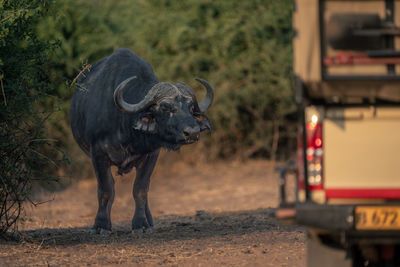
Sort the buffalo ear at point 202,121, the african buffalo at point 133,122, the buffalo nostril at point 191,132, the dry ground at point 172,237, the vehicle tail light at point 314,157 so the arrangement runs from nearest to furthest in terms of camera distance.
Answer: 1. the vehicle tail light at point 314,157
2. the dry ground at point 172,237
3. the buffalo nostril at point 191,132
4. the african buffalo at point 133,122
5. the buffalo ear at point 202,121

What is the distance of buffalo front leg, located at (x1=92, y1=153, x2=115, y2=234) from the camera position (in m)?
9.16

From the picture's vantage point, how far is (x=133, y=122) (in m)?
9.11

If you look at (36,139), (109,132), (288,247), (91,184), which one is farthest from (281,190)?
(91,184)

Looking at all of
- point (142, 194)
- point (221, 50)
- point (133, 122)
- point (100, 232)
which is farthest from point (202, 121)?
point (221, 50)

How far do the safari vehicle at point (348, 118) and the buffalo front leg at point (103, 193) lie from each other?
4.33m

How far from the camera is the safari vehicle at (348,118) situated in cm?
506

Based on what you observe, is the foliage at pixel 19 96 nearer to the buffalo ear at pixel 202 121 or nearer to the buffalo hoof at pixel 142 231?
the buffalo hoof at pixel 142 231

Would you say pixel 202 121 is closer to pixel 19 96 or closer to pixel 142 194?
pixel 142 194

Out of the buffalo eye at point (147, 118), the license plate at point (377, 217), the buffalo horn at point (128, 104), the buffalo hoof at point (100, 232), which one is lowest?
the buffalo hoof at point (100, 232)

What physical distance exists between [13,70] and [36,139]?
774 millimetres

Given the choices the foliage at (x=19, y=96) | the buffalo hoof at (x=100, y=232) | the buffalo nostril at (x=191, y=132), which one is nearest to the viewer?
the foliage at (x=19, y=96)

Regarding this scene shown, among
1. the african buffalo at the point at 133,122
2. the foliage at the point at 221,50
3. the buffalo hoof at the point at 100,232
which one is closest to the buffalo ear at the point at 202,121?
the african buffalo at the point at 133,122

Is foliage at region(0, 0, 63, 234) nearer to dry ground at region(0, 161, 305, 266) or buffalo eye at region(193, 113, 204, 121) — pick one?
dry ground at region(0, 161, 305, 266)

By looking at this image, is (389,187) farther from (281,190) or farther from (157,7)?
(157,7)
